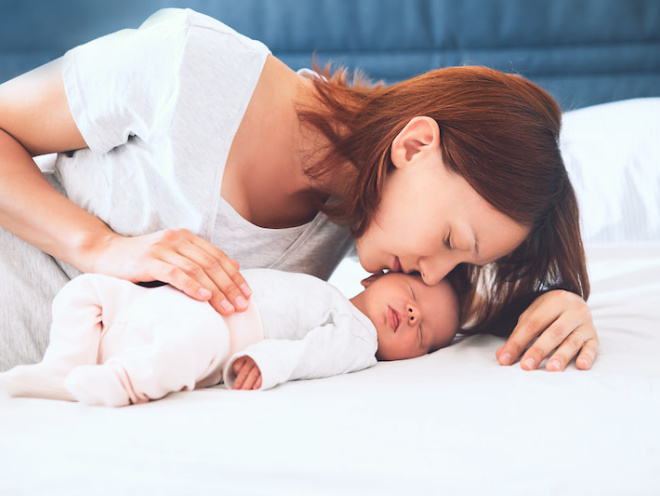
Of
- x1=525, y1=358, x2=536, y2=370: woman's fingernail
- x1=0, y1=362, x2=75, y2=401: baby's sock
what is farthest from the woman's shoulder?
x1=525, y1=358, x2=536, y2=370: woman's fingernail

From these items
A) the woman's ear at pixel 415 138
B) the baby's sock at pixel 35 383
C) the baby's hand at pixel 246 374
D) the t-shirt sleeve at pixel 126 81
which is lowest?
the baby's hand at pixel 246 374

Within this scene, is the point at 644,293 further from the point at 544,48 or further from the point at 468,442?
the point at 544,48

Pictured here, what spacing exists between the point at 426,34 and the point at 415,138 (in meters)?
1.24

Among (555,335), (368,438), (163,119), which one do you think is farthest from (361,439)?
(163,119)

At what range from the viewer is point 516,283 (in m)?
1.21

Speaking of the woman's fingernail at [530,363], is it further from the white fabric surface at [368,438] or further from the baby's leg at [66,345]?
the baby's leg at [66,345]

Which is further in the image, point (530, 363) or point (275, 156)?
point (275, 156)

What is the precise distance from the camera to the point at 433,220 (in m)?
1.03

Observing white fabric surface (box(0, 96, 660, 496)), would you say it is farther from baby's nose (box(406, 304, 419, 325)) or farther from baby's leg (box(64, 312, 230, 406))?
baby's nose (box(406, 304, 419, 325))

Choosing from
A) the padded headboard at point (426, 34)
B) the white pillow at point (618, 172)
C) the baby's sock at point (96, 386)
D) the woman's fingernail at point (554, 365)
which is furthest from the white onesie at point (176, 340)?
the padded headboard at point (426, 34)

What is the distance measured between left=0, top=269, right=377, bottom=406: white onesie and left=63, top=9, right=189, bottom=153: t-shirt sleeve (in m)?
0.28

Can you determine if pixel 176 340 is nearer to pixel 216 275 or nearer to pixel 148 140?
pixel 216 275

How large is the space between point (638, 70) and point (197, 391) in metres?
1.91

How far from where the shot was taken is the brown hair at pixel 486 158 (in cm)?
102
